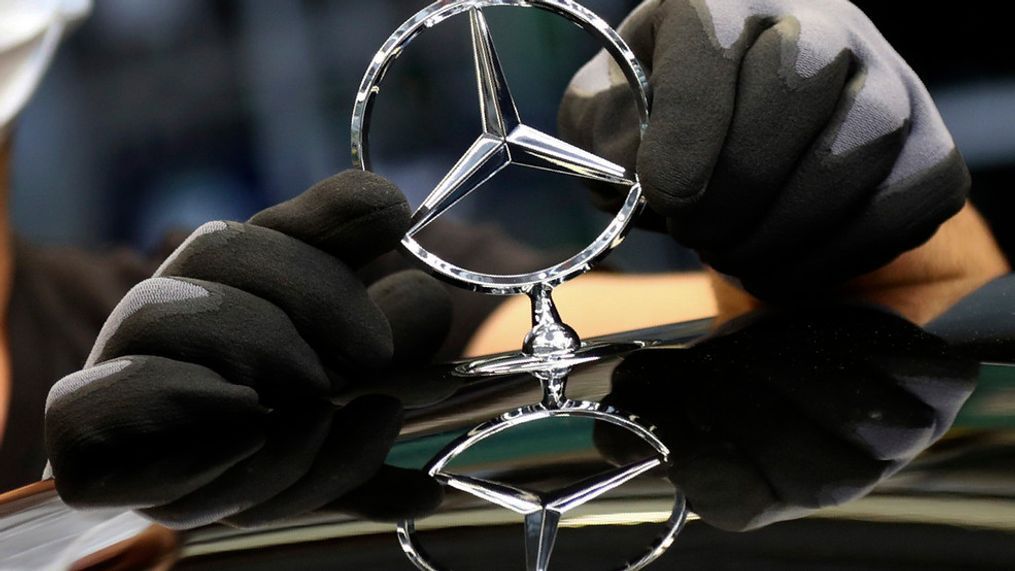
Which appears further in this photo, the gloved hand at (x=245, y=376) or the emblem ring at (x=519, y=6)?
the emblem ring at (x=519, y=6)

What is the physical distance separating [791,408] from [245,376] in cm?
20

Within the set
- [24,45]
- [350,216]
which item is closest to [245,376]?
[350,216]

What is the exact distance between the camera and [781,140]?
18.4 inches

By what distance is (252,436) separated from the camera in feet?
1.26

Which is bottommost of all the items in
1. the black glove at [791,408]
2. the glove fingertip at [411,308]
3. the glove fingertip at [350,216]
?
the glove fingertip at [411,308]

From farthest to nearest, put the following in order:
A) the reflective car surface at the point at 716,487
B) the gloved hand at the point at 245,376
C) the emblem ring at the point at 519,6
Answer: the emblem ring at the point at 519,6
the gloved hand at the point at 245,376
the reflective car surface at the point at 716,487

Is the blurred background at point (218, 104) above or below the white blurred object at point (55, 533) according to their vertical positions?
above

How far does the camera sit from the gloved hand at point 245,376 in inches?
12.9

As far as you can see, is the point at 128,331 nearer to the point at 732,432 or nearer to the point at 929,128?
the point at 732,432

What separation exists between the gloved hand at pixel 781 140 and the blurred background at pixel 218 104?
0.45 m

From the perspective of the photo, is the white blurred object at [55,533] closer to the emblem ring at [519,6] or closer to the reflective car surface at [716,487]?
the reflective car surface at [716,487]

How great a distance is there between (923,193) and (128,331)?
0.36 meters

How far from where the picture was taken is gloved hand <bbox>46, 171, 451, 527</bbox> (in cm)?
33

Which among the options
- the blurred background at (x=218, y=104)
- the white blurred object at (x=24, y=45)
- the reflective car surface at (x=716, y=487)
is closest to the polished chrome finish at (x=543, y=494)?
the reflective car surface at (x=716, y=487)
